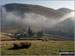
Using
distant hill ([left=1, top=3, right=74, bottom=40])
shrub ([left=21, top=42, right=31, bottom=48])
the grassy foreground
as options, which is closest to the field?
the grassy foreground

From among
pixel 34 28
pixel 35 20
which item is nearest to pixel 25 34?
pixel 34 28

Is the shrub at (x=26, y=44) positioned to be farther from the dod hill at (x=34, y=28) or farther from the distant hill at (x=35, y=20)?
the distant hill at (x=35, y=20)

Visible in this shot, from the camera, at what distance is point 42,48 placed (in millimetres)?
7176

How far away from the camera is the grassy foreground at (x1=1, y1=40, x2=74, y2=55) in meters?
6.96

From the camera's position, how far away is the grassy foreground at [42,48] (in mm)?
6957

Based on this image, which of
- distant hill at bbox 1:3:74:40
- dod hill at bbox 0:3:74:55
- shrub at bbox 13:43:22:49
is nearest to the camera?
shrub at bbox 13:43:22:49

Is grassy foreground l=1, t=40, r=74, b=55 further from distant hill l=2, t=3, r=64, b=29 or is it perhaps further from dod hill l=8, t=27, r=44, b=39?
distant hill l=2, t=3, r=64, b=29

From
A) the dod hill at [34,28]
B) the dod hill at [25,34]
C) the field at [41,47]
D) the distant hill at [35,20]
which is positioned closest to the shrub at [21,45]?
the dod hill at [34,28]

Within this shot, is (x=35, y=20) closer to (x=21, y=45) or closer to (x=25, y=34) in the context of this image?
(x=25, y=34)

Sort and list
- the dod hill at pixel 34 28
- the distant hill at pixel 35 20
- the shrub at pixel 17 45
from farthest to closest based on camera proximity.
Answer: the distant hill at pixel 35 20, the dod hill at pixel 34 28, the shrub at pixel 17 45

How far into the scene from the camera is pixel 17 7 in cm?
757

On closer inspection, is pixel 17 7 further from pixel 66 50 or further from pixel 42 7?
pixel 66 50

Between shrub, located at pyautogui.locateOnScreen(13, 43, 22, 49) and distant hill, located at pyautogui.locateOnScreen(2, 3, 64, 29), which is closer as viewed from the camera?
shrub, located at pyautogui.locateOnScreen(13, 43, 22, 49)

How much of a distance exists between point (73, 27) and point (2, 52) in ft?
13.0
